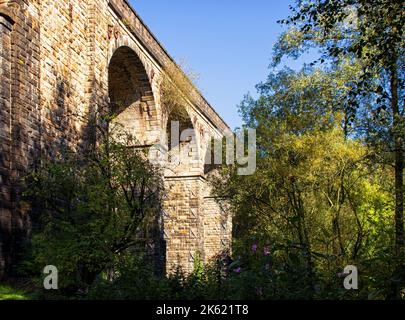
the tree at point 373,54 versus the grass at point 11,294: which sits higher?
the tree at point 373,54

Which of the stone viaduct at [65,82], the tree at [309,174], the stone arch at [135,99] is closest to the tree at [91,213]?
the stone viaduct at [65,82]

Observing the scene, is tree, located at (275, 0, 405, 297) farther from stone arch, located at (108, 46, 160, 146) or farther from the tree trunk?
stone arch, located at (108, 46, 160, 146)

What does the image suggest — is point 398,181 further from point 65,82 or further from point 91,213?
point 65,82

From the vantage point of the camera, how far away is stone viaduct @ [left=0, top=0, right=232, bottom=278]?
914cm

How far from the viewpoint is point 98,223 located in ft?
26.5

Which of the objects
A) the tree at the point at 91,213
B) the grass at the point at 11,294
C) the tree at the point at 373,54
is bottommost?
the grass at the point at 11,294

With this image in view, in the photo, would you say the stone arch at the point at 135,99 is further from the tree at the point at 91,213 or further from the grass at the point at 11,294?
the grass at the point at 11,294

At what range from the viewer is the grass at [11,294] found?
297 inches

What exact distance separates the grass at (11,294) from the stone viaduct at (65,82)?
56cm

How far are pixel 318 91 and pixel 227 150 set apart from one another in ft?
14.4

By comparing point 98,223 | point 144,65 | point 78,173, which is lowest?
point 98,223

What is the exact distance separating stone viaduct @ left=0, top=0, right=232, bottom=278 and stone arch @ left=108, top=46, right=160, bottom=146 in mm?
31
